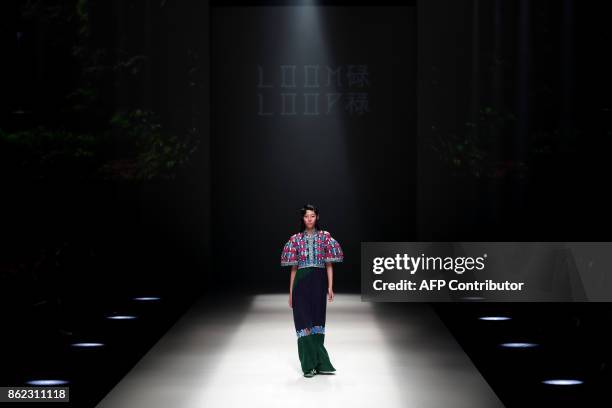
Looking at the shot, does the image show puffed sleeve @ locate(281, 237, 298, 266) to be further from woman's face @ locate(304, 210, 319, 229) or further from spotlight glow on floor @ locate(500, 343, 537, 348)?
spotlight glow on floor @ locate(500, 343, 537, 348)

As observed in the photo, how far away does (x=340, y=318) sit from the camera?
11211 mm

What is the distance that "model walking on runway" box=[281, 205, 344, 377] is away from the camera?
24.6 ft

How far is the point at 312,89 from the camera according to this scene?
14.5 m

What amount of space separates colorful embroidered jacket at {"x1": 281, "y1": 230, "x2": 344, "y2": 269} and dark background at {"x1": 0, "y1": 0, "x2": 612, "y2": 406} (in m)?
5.61

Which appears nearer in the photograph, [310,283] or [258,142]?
[310,283]

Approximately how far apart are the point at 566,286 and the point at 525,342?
2.34 metres

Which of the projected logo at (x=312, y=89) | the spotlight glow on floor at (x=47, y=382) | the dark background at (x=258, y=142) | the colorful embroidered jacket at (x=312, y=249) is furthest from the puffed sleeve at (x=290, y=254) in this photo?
the projected logo at (x=312, y=89)

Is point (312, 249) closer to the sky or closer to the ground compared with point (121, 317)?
closer to the sky

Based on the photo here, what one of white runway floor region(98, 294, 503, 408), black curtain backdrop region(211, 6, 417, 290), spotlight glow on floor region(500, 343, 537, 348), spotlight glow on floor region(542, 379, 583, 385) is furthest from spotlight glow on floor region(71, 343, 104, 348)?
black curtain backdrop region(211, 6, 417, 290)

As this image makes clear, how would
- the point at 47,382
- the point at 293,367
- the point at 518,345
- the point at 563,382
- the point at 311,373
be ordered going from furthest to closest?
the point at 518,345, the point at 293,367, the point at 311,373, the point at 563,382, the point at 47,382

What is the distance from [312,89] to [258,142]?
946 millimetres

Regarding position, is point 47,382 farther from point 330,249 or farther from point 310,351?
point 330,249

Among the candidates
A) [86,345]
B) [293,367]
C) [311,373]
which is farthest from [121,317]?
[311,373]

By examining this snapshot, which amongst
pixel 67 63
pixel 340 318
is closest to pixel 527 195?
pixel 340 318
